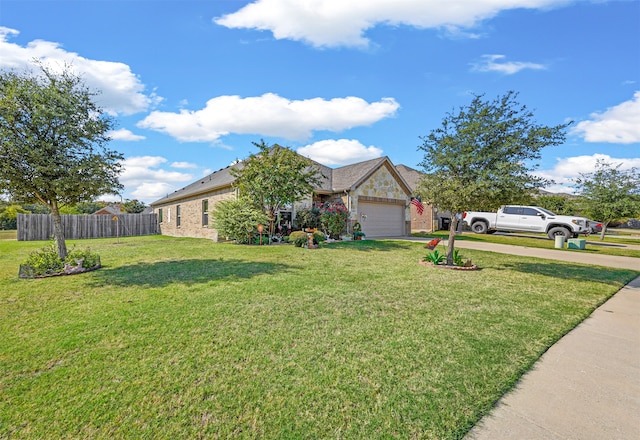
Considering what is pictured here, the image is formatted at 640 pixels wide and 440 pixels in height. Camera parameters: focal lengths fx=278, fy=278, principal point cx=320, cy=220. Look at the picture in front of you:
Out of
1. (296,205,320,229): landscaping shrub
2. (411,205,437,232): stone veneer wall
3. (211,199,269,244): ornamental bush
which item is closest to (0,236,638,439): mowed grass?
(211,199,269,244): ornamental bush

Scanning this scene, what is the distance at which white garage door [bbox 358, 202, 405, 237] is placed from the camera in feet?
54.6

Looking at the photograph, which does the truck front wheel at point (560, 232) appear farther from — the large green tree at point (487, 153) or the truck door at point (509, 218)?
the large green tree at point (487, 153)

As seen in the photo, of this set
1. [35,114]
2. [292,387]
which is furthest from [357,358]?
[35,114]

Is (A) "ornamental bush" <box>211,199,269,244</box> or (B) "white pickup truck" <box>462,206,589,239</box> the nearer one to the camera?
(A) "ornamental bush" <box>211,199,269,244</box>

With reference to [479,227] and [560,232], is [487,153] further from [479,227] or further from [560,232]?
[479,227]

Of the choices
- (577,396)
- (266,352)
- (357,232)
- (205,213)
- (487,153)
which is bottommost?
(577,396)

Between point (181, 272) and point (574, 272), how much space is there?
1028cm

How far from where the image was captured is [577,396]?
2.43 m

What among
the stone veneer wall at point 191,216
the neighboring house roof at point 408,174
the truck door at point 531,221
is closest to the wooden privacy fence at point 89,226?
the stone veneer wall at point 191,216

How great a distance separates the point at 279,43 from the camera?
904 centimetres

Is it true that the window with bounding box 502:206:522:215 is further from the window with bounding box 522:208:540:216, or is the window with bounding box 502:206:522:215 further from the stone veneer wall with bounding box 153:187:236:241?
the stone veneer wall with bounding box 153:187:236:241

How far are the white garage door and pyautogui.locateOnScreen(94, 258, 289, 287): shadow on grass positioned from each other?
984 cm

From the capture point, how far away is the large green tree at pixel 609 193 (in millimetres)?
15078

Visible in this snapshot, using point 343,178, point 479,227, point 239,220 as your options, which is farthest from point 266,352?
point 479,227
